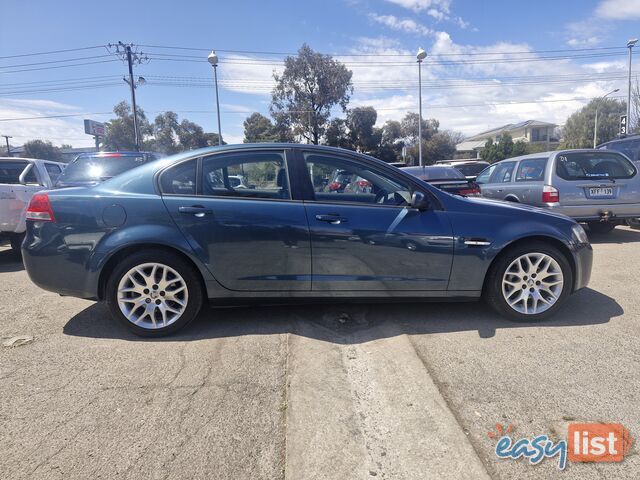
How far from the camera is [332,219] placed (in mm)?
3287

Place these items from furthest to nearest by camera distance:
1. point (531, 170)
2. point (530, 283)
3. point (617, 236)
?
point (617, 236), point (531, 170), point (530, 283)

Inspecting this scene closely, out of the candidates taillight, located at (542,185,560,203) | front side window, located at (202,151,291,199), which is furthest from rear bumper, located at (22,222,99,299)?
taillight, located at (542,185,560,203)

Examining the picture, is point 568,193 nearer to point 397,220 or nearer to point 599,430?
point 397,220

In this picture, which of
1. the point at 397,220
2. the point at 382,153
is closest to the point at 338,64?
the point at 382,153

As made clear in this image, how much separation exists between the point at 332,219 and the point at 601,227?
7.04m

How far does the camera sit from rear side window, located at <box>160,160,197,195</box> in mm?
3330

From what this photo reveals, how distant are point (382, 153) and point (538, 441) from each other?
1613 inches

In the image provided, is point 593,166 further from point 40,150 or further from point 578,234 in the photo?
point 40,150

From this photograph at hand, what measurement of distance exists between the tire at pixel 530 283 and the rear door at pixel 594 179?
3.73 meters

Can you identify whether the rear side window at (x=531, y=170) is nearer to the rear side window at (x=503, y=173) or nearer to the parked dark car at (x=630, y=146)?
the rear side window at (x=503, y=173)

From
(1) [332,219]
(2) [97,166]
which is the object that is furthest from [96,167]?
(1) [332,219]

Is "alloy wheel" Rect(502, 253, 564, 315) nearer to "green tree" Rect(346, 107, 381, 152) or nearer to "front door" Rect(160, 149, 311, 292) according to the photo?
"front door" Rect(160, 149, 311, 292)

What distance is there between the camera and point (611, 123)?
51.9 meters

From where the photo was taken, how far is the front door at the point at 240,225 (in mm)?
3248
